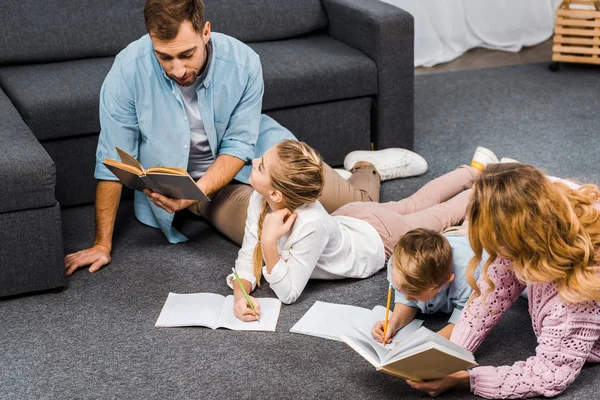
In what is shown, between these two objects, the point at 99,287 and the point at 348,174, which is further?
the point at 348,174

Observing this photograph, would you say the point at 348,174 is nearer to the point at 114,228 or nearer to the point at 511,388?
the point at 114,228

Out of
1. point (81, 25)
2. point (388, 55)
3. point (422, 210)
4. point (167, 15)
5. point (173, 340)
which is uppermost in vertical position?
point (167, 15)

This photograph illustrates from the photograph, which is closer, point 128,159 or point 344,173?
point 128,159

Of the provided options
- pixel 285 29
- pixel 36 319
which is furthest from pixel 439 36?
pixel 36 319

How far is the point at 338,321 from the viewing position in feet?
7.37

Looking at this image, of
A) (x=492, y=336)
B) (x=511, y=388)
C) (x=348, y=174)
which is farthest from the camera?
(x=348, y=174)

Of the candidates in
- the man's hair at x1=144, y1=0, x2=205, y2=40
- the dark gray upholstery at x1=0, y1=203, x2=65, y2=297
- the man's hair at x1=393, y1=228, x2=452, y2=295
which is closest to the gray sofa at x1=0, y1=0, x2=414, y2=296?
the dark gray upholstery at x1=0, y1=203, x2=65, y2=297

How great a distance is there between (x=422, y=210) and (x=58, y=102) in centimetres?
128

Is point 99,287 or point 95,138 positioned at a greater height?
point 95,138

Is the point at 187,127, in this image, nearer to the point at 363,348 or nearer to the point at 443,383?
the point at 363,348

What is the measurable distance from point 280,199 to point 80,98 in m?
0.97

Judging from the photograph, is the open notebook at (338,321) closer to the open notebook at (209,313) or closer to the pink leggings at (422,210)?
the open notebook at (209,313)

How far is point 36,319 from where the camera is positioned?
2.32 metres

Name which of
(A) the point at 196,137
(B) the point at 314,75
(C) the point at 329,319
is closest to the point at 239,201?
(A) the point at 196,137
